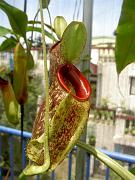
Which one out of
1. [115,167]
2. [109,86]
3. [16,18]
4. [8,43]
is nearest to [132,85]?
[109,86]

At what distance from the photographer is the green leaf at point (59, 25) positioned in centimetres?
47

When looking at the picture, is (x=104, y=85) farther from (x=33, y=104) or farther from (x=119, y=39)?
(x=119, y=39)

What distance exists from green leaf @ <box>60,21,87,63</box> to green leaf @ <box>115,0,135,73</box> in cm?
4

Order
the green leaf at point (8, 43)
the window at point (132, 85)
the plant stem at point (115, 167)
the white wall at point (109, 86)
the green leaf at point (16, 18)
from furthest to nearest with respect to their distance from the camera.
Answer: the white wall at point (109, 86)
the window at point (132, 85)
the green leaf at point (8, 43)
the green leaf at point (16, 18)
the plant stem at point (115, 167)

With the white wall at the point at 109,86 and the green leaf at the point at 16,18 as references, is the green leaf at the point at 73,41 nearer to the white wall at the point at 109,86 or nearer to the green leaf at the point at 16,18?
the green leaf at the point at 16,18

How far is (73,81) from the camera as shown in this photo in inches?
15.3

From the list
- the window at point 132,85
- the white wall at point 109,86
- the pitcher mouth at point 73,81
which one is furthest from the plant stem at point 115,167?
the white wall at point 109,86

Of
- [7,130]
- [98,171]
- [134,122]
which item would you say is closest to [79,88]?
[7,130]

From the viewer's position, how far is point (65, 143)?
31 centimetres

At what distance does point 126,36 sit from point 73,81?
0.09m

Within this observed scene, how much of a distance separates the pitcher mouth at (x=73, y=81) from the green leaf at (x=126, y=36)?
0.04m

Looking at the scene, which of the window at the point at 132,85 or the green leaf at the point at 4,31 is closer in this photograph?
the green leaf at the point at 4,31

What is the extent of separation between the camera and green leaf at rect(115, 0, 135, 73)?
313mm

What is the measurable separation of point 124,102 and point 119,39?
796 cm
